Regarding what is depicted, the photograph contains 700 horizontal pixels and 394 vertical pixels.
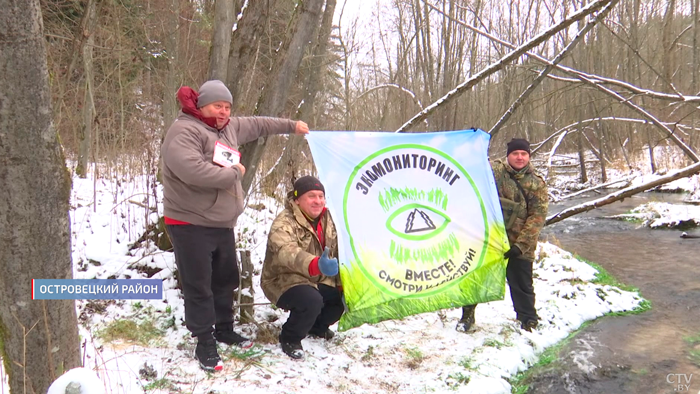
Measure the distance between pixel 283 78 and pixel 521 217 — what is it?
2.56m

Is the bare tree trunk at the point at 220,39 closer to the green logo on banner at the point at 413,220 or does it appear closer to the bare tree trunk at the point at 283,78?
the bare tree trunk at the point at 283,78

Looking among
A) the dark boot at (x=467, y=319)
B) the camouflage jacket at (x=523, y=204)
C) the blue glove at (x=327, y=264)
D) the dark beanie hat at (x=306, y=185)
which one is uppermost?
the dark beanie hat at (x=306, y=185)

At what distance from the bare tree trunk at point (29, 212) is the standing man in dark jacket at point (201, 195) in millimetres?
921

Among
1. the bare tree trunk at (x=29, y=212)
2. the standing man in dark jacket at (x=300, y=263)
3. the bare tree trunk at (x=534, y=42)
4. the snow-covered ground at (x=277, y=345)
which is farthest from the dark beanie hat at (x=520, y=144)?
the bare tree trunk at (x=29, y=212)

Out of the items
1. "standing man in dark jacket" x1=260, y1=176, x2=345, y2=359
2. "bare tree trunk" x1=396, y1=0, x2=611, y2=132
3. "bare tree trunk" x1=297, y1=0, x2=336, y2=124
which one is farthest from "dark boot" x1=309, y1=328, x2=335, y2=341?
"bare tree trunk" x1=297, y1=0, x2=336, y2=124

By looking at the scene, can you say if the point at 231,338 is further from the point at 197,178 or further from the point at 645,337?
the point at 645,337

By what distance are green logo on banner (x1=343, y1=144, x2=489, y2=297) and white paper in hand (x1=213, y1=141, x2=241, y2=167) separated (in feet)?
2.99

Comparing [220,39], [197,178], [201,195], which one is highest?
[220,39]

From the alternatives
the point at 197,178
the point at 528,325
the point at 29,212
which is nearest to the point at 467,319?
the point at 528,325

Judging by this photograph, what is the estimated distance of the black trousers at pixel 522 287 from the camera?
4.26 meters

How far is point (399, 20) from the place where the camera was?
13109 millimetres

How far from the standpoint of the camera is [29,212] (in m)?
1.88

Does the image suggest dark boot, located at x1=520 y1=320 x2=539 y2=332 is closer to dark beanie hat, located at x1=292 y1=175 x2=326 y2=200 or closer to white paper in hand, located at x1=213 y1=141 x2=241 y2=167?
dark beanie hat, located at x1=292 y1=175 x2=326 y2=200

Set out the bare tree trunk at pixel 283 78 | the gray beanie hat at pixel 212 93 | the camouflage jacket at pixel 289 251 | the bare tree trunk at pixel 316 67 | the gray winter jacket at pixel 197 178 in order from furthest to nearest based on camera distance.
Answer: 1. the bare tree trunk at pixel 316 67
2. the bare tree trunk at pixel 283 78
3. the camouflage jacket at pixel 289 251
4. the gray beanie hat at pixel 212 93
5. the gray winter jacket at pixel 197 178
